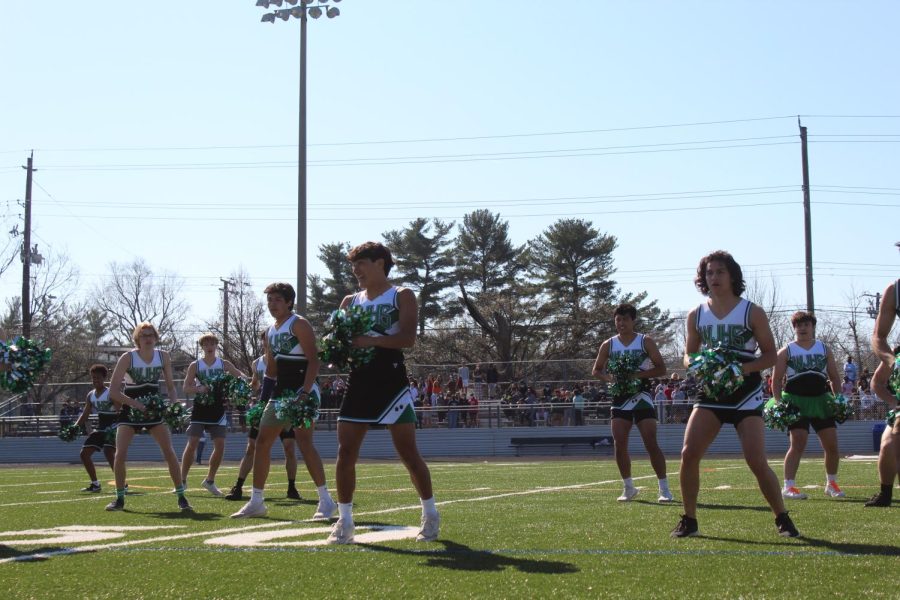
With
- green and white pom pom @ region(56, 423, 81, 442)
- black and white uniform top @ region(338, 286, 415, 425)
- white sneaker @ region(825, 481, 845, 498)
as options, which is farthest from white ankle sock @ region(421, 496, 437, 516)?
green and white pom pom @ region(56, 423, 81, 442)

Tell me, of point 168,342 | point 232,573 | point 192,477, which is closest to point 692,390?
point 192,477

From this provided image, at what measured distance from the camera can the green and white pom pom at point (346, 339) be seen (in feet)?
22.6

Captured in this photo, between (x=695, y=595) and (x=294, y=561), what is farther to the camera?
(x=294, y=561)

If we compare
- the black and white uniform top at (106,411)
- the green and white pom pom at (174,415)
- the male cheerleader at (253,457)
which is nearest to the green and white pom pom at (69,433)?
the black and white uniform top at (106,411)

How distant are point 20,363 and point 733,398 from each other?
527cm

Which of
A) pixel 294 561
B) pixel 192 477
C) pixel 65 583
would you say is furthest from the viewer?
pixel 192 477

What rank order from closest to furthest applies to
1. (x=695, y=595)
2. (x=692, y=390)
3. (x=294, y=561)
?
(x=695, y=595)
(x=294, y=561)
(x=692, y=390)

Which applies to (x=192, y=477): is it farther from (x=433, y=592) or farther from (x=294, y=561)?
(x=433, y=592)

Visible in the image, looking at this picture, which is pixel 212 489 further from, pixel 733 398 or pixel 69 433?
pixel 733 398

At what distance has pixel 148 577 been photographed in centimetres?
570

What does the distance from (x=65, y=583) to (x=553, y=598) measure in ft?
8.72

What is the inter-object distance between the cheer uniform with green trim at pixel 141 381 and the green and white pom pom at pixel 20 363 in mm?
2255

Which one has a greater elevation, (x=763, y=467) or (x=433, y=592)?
(x=763, y=467)

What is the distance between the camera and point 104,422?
14891mm
